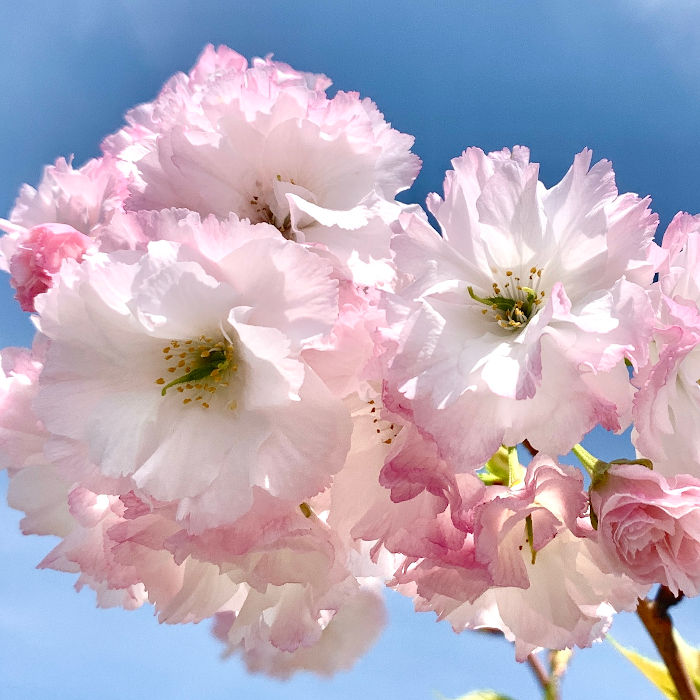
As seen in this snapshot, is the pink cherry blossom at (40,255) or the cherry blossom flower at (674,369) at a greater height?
the pink cherry blossom at (40,255)

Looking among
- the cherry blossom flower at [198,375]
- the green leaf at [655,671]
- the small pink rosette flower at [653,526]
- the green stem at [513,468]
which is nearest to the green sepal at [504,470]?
the green stem at [513,468]

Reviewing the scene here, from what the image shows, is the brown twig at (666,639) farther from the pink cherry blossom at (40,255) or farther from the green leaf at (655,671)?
the pink cherry blossom at (40,255)

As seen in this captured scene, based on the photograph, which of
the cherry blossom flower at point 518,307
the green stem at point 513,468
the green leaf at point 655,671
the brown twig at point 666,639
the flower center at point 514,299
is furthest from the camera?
the green leaf at point 655,671

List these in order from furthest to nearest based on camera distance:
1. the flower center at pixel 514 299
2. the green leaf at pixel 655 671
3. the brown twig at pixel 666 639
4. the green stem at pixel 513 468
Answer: the green leaf at pixel 655 671 < the brown twig at pixel 666 639 < the green stem at pixel 513 468 < the flower center at pixel 514 299

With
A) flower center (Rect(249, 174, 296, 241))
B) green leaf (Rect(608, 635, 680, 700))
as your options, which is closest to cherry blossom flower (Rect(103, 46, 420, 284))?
flower center (Rect(249, 174, 296, 241))

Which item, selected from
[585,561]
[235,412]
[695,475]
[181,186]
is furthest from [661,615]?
[181,186]

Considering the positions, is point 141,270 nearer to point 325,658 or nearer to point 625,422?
point 625,422

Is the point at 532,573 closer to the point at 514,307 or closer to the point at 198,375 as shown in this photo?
the point at 514,307

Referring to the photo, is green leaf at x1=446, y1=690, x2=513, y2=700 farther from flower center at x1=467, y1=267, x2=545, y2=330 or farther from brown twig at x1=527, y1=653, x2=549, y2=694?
flower center at x1=467, y1=267, x2=545, y2=330
